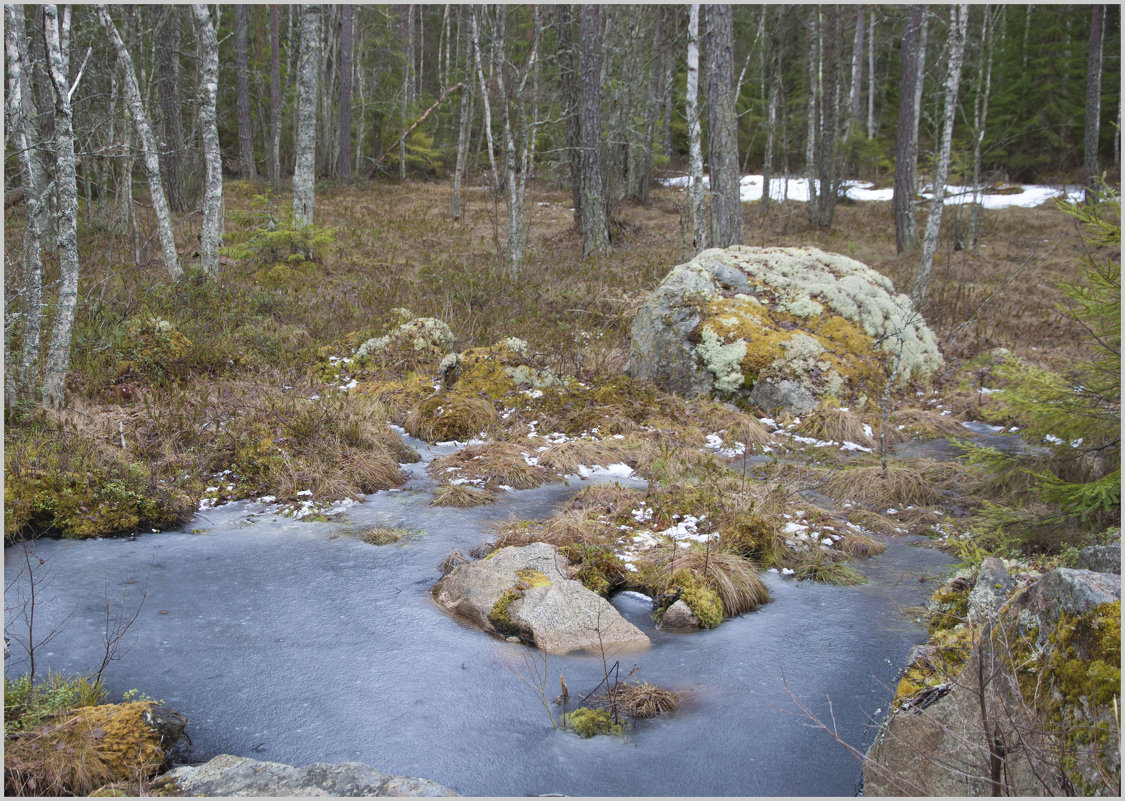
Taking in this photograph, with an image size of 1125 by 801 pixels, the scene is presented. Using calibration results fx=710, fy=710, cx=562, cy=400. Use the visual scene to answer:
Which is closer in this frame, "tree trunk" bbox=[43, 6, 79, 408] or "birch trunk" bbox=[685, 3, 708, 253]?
"tree trunk" bbox=[43, 6, 79, 408]

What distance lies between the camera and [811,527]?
6492mm

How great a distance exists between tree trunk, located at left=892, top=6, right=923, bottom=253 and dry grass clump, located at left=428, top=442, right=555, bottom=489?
1479cm

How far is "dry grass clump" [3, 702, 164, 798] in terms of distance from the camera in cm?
331

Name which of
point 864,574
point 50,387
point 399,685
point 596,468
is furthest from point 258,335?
point 864,574

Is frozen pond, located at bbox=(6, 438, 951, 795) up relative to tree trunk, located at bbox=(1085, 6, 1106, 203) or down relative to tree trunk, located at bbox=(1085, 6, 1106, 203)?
down

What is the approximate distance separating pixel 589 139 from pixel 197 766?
16159 millimetres

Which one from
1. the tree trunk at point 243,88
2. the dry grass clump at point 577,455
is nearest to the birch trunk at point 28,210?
the dry grass clump at point 577,455

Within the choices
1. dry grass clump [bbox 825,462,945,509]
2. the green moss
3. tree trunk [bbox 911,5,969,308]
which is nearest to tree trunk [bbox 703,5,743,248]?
tree trunk [bbox 911,5,969,308]

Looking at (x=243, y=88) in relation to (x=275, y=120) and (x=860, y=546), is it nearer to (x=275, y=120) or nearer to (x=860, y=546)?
(x=275, y=120)

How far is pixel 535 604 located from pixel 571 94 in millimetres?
16398

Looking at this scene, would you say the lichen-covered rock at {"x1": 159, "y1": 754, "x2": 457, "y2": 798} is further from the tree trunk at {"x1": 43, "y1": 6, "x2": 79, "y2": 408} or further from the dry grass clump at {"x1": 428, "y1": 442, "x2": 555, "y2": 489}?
the tree trunk at {"x1": 43, "y1": 6, "x2": 79, "y2": 408}

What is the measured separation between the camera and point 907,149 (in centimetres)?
1889

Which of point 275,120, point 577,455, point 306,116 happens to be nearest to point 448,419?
point 577,455

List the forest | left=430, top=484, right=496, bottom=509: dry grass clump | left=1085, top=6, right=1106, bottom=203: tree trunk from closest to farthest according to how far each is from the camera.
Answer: the forest < left=430, top=484, right=496, bottom=509: dry grass clump < left=1085, top=6, right=1106, bottom=203: tree trunk
